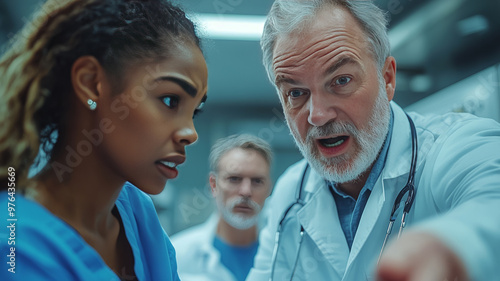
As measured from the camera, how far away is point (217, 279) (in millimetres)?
1565

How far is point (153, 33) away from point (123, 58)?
0.05 m

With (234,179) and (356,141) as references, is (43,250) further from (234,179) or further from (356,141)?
(234,179)

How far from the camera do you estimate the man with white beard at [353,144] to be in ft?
2.41

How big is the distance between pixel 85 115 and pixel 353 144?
46cm

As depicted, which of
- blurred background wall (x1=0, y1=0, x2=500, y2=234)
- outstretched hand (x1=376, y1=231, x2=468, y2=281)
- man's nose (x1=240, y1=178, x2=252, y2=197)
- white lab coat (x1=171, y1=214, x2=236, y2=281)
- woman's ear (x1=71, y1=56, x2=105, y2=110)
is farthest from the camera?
white lab coat (x1=171, y1=214, x2=236, y2=281)

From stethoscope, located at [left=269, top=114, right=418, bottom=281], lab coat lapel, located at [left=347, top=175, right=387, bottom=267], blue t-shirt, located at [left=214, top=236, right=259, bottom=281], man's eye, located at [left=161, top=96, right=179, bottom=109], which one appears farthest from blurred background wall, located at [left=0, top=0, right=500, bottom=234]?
blue t-shirt, located at [left=214, top=236, right=259, bottom=281]

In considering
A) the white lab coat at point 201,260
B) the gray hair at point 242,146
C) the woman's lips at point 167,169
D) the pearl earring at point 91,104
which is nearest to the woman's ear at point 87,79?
the pearl earring at point 91,104

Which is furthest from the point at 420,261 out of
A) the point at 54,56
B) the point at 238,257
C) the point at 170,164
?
the point at 238,257

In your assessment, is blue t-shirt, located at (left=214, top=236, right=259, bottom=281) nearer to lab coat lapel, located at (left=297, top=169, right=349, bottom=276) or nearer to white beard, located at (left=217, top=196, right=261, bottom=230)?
white beard, located at (left=217, top=196, right=261, bottom=230)

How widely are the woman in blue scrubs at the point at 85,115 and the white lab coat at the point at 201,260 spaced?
99 cm

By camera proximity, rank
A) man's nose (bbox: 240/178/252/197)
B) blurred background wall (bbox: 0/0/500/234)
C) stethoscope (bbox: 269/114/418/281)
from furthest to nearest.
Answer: man's nose (bbox: 240/178/252/197)
blurred background wall (bbox: 0/0/500/234)
stethoscope (bbox: 269/114/418/281)

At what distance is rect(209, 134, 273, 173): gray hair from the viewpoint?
4.03ft

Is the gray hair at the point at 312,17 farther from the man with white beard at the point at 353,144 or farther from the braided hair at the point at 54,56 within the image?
the braided hair at the point at 54,56

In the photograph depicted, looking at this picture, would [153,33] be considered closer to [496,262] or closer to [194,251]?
[496,262]
